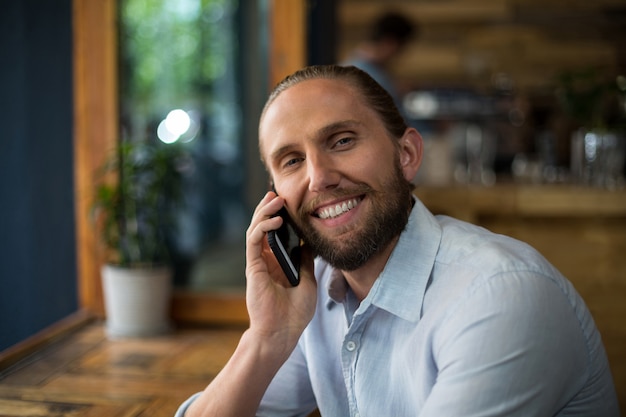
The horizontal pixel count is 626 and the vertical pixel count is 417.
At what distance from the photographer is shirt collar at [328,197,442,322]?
1.24 metres

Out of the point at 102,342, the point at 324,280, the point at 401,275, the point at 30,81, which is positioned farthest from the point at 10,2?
the point at 401,275

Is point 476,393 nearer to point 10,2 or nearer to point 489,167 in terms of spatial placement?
point 10,2

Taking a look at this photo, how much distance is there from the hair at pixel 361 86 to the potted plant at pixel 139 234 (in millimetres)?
1715

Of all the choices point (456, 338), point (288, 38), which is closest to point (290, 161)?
point (456, 338)

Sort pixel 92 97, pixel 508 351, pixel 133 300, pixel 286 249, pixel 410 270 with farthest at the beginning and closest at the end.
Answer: pixel 92 97
pixel 133 300
pixel 286 249
pixel 410 270
pixel 508 351

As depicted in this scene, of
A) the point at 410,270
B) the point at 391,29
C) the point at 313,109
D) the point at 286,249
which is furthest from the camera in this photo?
the point at 391,29

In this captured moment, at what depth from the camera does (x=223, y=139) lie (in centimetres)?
329

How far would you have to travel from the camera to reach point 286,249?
1482 mm

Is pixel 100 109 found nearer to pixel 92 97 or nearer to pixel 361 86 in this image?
pixel 92 97

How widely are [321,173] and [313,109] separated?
0.13 meters

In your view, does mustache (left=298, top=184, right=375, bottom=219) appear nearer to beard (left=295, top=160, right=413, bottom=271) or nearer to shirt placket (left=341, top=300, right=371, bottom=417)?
beard (left=295, top=160, right=413, bottom=271)

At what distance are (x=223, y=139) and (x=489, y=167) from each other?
1581mm

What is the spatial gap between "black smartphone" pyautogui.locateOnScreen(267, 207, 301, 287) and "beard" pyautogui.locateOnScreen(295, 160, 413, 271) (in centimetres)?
10

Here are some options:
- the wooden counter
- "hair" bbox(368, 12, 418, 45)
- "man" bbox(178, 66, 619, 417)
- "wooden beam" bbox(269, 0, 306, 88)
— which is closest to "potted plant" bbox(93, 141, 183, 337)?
"wooden beam" bbox(269, 0, 306, 88)
